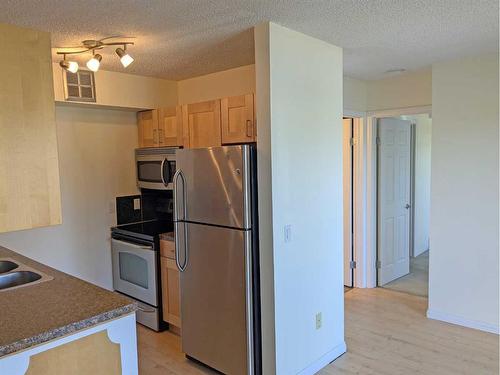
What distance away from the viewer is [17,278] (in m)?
2.18

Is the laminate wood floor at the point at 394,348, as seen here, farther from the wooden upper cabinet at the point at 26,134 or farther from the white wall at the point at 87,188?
the wooden upper cabinet at the point at 26,134

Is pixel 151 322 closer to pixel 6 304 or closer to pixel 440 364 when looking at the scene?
pixel 6 304

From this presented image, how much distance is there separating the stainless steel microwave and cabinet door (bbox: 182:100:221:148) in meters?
0.21

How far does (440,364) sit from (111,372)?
2.41 meters

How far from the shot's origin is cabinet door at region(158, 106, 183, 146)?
3.63 meters

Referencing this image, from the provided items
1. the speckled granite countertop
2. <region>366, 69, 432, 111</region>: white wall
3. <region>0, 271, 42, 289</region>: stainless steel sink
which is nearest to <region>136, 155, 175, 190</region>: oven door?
<region>0, 271, 42, 289</region>: stainless steel sink

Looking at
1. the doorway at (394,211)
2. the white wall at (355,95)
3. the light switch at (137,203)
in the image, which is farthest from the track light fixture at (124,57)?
the doorway at (394,211)

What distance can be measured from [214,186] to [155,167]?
1239 mm

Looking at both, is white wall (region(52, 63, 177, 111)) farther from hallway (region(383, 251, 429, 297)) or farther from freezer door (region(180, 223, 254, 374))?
hallway (region(383, 251, 429, 297))

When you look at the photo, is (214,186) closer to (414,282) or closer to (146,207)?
(146,207)

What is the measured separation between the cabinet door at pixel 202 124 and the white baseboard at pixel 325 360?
185 cm

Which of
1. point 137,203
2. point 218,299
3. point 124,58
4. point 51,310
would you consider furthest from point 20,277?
point 137,203

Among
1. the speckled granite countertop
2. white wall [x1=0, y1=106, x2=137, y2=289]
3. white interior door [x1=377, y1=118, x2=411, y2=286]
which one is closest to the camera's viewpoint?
the speckled granite countertop

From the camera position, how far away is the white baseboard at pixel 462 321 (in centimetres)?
342
